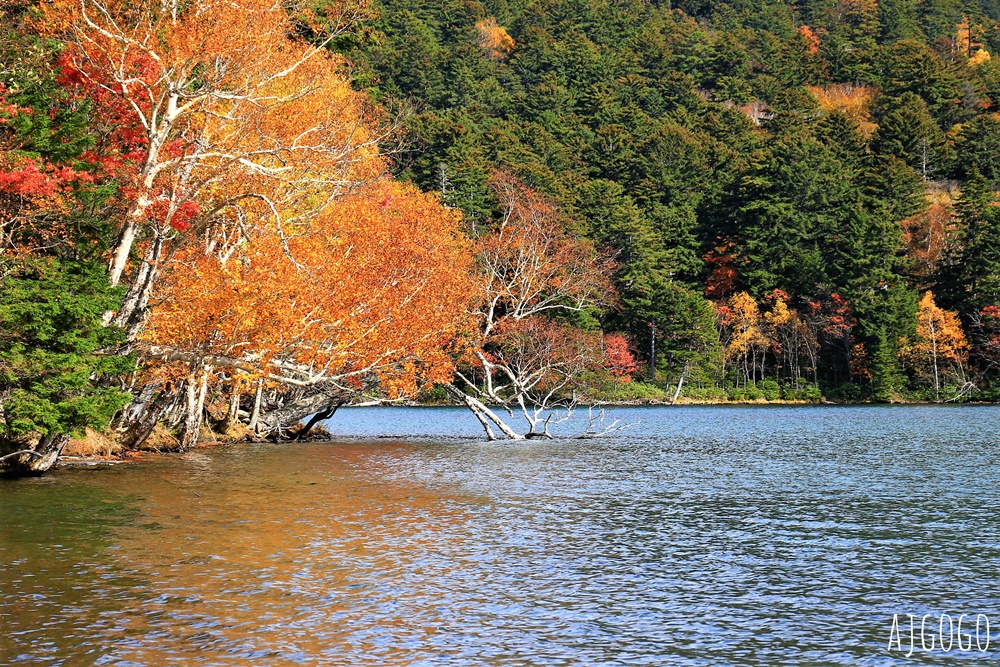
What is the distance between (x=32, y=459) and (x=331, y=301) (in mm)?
10513

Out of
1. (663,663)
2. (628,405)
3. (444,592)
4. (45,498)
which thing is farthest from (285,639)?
(628,405)

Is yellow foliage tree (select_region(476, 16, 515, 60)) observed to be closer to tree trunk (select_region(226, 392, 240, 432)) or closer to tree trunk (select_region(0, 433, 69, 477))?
tree trunk (select_region(226, 392, 240, 432))

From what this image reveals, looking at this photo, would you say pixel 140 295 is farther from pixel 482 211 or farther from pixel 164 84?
pixel 482 211

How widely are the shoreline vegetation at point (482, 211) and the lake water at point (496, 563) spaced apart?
547cm

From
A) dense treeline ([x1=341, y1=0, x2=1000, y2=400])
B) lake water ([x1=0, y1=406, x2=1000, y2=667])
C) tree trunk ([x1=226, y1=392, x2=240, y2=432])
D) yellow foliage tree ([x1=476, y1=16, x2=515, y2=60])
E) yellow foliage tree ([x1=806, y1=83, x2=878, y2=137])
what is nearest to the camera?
lake water ([x1=0, y1=406, x2=1000, y2=667])

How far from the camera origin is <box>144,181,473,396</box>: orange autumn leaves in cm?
2945

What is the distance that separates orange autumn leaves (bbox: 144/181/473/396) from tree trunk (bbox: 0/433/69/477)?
13.8ft

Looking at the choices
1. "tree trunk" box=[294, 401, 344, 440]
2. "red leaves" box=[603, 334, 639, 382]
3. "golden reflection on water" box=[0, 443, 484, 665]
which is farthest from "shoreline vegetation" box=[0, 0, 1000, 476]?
"golden reflection on water" box=[0, 443, 484, 665]

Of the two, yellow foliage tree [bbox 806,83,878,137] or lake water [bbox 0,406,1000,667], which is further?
yellow foliage tree [bbox 806,83,878,137]

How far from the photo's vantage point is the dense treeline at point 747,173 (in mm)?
87938

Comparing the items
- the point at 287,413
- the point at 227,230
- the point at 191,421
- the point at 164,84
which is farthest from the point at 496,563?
the point at 287,413

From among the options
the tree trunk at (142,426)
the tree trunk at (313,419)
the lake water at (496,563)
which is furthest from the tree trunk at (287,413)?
the lake water at (496,563)

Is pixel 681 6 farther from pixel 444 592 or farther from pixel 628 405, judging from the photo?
pixel 444 592

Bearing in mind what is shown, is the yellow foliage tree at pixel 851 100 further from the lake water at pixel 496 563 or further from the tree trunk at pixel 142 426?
the lake water at pixel 496 563
